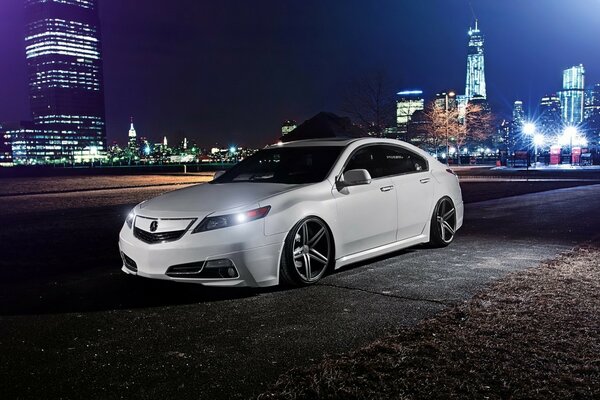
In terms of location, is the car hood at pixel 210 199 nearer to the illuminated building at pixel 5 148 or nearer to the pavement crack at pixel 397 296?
the pavement crack at pixel 397 296

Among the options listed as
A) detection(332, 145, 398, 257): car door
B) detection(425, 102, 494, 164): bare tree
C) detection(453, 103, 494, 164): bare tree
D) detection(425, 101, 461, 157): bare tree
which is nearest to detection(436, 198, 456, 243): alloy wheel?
detection(332, 145, 398, 257): car door

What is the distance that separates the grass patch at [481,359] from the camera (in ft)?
10.4

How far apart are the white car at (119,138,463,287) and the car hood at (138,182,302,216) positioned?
12 millimetres

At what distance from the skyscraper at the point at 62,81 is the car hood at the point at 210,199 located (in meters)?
188

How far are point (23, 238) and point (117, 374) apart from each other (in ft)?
23.9

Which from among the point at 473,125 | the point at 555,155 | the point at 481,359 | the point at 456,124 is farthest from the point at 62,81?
the point at 481,359

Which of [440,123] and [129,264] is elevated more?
[440,123]

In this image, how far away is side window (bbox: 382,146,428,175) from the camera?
715 cm

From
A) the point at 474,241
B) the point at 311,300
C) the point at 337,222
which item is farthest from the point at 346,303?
the point at 474,241

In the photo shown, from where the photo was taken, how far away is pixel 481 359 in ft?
11.9

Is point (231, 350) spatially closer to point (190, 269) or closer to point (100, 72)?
point (190, 269)

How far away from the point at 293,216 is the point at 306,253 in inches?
17.4

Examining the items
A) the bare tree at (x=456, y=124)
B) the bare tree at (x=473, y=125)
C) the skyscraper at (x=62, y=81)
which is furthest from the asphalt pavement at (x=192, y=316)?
the skyscraper at (x=62, y=81)

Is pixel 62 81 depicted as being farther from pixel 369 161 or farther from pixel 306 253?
pixel 306 253
